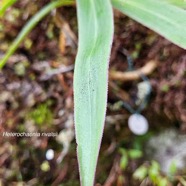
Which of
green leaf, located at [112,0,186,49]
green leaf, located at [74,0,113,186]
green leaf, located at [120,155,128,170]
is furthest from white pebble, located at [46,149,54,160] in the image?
green leaf, located at [112,0,186,49]

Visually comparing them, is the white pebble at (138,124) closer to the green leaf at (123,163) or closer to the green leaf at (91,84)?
the green leaf at (123,163)

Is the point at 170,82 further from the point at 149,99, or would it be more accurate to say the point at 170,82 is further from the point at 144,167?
the point at 144,167

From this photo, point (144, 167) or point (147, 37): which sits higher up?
point (147, 37)

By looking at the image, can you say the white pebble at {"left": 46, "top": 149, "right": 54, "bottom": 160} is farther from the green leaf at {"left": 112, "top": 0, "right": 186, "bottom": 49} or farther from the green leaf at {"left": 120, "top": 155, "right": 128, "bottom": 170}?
the green leaf at {"left": 112, "top": 0, "right": 186, "bottom": 49}

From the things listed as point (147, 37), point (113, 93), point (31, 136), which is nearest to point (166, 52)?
point (147, 37)

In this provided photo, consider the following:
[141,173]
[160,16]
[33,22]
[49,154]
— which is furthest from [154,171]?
[33,22]

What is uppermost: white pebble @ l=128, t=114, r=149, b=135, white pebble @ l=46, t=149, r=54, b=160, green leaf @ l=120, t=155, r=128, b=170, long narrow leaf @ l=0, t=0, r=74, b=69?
long narrow leaf @ l=0, t=0, r=74, b=69
